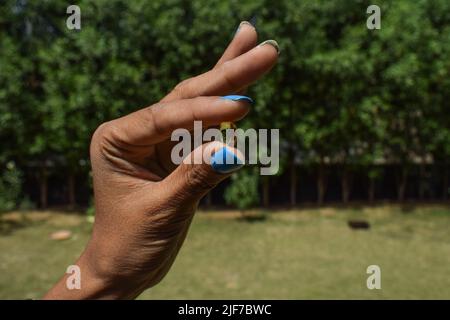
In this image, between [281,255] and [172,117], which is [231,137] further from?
[281,255]

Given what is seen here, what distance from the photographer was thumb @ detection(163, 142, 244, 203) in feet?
4.68

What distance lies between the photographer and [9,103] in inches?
391

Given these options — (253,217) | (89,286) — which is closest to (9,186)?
(253,217)

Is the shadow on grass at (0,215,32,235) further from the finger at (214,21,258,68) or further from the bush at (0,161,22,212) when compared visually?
the finger at (214,21,258,68)

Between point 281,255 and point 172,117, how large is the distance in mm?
7150

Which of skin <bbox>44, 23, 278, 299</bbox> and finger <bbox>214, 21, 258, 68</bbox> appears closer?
skin <bbox>44, 23, 278, 299</bbox>

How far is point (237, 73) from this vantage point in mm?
1479

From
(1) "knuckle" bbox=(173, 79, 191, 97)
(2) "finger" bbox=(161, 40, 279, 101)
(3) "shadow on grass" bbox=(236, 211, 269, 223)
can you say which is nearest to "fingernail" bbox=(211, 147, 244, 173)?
(2) "finger" bbox=(161, 40, 279, 101)

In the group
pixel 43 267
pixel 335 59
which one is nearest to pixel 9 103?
pixel 43 267

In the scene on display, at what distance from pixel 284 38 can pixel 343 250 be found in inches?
189

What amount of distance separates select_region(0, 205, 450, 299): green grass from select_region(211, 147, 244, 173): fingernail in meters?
5.23

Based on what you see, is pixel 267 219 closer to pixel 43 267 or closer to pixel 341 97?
pixel 341 97

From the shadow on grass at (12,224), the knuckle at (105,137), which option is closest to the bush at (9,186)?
the shadow on grass at (12,224)

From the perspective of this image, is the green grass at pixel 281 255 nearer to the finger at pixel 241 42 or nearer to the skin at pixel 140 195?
the skin at pixel 140 195
